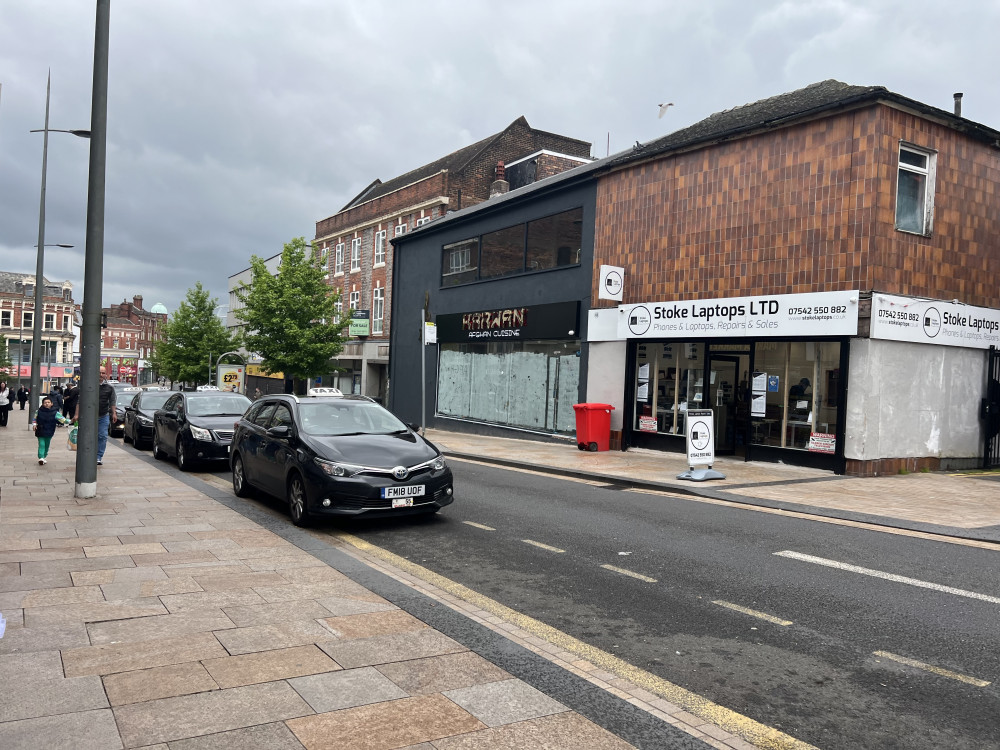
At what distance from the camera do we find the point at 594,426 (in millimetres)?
18516

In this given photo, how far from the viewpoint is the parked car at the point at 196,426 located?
13.9 metres

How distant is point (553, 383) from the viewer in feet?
71.1

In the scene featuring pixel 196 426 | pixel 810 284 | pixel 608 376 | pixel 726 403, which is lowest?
pixel 196 426

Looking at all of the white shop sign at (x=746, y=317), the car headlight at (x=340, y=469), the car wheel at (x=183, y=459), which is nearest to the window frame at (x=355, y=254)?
the white shop sign at (x=746, y=317)

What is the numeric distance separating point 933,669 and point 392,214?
1420 inches

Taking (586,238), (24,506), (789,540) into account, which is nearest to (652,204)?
(586,238)

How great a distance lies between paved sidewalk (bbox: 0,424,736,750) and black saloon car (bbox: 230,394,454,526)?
45.7 inches

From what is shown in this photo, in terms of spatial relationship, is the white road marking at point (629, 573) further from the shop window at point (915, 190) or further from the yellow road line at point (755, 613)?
the shop window at point (915, 190)

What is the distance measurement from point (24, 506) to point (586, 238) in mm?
14642

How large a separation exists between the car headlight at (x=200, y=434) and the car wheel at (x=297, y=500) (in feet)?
18.0

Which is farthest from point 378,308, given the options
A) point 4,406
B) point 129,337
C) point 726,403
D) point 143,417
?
point 129,337

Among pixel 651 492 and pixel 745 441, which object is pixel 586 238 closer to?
pixel 745 441

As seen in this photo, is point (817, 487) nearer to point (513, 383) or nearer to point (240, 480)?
point (240, 480)

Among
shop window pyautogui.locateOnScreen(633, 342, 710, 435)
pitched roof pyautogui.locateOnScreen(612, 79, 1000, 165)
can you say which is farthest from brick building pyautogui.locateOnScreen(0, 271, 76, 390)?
pitched roof pyautogui.locateOnScreen(612, 79, 1000, 165)
